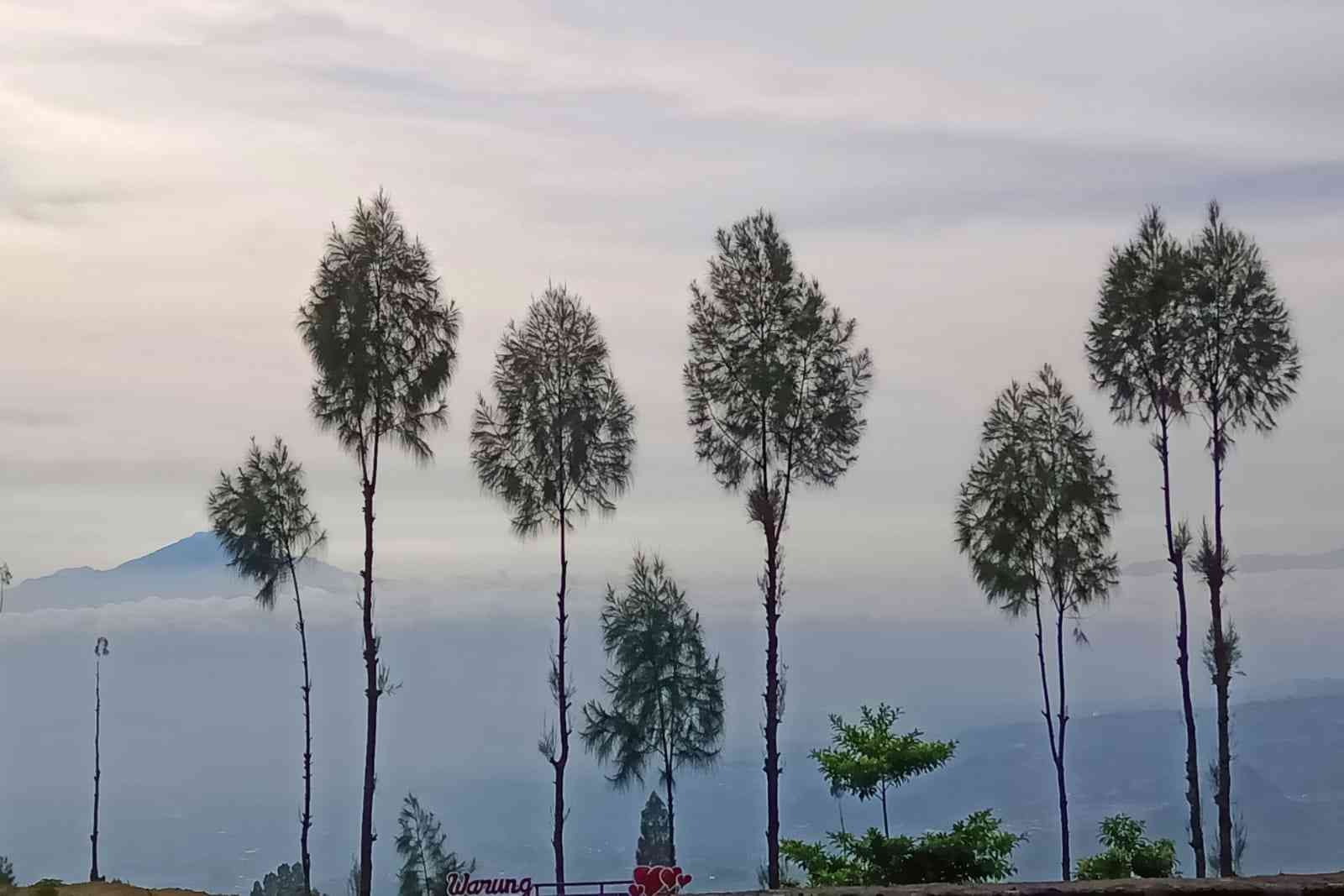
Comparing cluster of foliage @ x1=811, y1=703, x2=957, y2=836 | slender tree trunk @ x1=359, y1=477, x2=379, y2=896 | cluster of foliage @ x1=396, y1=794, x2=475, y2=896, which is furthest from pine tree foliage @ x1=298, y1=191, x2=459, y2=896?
cluster of foliage @ x1=396, y1=794, x2=475, y2=896

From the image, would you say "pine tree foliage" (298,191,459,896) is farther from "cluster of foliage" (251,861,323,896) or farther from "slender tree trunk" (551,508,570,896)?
"cluster of foliage" (251,861,323,896)

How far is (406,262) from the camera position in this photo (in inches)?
1713

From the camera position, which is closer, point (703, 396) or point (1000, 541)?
point (703, 396)

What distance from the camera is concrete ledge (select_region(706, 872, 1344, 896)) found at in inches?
1287

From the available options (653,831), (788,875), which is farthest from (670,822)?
(788,875)

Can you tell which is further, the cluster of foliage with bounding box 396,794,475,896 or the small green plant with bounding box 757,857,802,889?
the cluster of foliage with bounding box 396,794,475,896

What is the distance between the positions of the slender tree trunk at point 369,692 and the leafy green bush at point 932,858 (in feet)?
40.3

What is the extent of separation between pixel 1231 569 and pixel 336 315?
27629mm

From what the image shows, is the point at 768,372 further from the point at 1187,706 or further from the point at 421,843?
the point at 421,843

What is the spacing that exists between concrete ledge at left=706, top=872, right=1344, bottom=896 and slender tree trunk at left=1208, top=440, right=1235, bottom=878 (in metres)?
A: 8.15

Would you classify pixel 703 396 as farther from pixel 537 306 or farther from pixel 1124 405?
pixel 1124 405

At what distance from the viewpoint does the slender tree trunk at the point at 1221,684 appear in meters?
43.0

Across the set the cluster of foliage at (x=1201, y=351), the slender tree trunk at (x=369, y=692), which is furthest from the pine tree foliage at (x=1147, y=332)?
the slender tree trunk at (x=369, y=692)

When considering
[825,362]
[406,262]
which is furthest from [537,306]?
[825,362]
